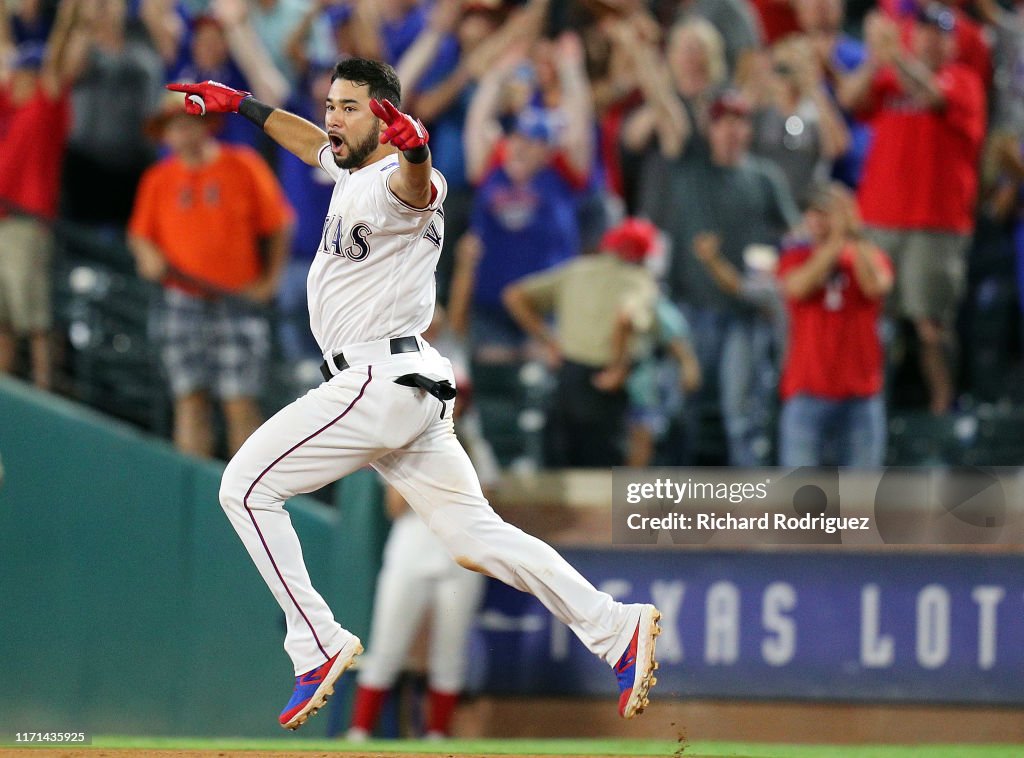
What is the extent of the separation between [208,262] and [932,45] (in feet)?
13.3

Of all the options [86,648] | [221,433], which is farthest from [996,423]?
[86,648]

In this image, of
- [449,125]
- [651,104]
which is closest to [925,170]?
[651,104]

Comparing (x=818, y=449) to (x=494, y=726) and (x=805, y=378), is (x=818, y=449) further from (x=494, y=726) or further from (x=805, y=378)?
(x=494, y=726)

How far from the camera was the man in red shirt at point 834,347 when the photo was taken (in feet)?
23.4

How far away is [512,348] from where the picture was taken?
7.86 metres

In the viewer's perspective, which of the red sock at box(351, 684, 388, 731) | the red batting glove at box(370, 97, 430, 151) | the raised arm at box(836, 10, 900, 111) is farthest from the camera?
the raised arm at box(836, 10, 900, 111)

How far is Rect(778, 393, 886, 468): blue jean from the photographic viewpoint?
7129mm

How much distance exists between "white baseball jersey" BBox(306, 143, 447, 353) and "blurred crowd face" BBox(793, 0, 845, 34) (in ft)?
15.3

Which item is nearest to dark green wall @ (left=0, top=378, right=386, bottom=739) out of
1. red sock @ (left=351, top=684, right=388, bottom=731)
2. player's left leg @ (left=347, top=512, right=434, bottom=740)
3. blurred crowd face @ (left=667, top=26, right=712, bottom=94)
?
player's left leg @ (left=347, top=512, right=434, bottom=740)

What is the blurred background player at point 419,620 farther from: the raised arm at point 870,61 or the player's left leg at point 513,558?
the raised arm at point 870,61

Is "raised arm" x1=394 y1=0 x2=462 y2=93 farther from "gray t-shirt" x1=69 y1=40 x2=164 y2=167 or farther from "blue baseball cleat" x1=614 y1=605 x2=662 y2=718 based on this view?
"blue baseball cleat" x1=614 y1=605 x2=662 y2=718

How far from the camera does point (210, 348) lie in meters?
7.02

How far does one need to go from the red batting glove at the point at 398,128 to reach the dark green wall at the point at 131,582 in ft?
10.2

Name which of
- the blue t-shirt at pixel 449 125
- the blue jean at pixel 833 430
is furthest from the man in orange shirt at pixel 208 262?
the blue jean at pixel 833 430
